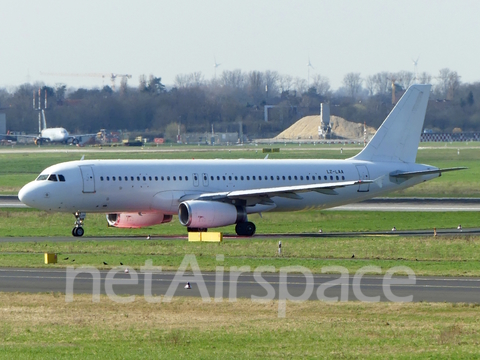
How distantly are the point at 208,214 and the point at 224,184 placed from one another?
15.2 ft

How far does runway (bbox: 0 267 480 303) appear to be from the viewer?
27484 mm

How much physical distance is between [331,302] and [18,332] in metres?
9.01

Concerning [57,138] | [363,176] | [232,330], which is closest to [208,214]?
[363,176]

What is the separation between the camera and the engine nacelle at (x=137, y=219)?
5138 centimetres

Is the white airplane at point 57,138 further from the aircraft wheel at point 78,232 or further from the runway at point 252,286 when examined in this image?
the runway at point 252,286

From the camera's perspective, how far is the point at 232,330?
2208cm

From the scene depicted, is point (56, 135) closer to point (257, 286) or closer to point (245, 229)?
point (245, 229)

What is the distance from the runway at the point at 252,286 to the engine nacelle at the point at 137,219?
692 inches

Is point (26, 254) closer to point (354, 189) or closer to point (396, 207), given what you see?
point (354, 189)

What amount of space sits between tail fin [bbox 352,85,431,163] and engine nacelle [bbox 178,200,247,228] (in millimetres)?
11691

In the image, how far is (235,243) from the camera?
43.2 meters

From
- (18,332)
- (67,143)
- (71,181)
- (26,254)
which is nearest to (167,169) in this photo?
(71,181)

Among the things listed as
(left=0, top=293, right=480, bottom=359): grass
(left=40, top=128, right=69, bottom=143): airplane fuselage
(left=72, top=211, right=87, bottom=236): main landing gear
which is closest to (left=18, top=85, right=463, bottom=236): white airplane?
(left=72, top=211, right=87, bottom=236): main landing gear

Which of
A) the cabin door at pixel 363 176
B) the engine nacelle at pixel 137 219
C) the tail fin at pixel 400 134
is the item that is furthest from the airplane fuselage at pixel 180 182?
the engine nacelle at pixel 137 219
